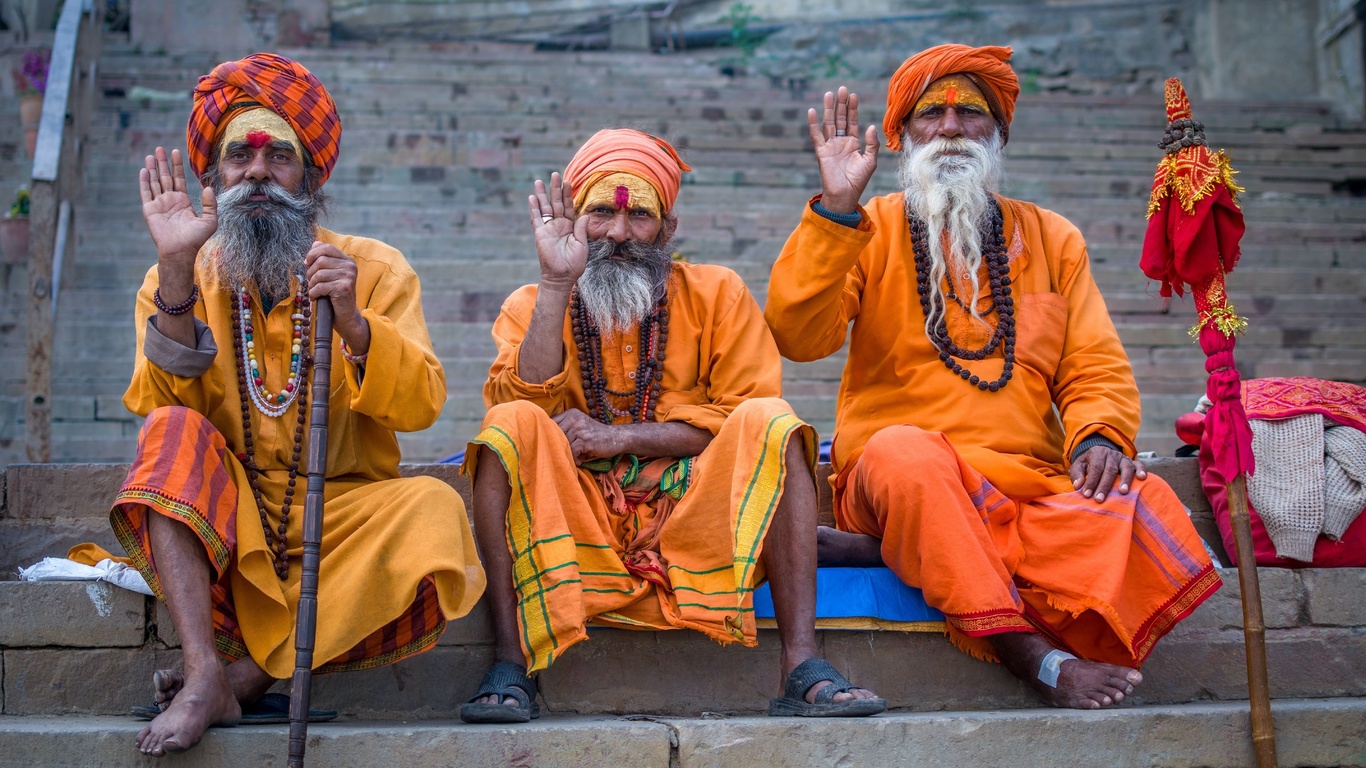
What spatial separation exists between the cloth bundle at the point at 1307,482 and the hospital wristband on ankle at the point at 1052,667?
40.1 inches

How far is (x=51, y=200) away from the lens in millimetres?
6387

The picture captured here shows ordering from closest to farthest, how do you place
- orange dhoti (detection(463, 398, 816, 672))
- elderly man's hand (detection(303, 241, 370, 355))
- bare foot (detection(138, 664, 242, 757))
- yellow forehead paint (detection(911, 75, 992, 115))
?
bare foot (detection(138, 664, 242, 757)) < elderly man's hand (detection(303, 241, 370, 355)) < orange dhoti (detection(463, 398, 816, 672)) < yellow forehead paint (detection(911, 75, 992, 115))

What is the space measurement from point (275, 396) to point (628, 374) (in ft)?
3.41

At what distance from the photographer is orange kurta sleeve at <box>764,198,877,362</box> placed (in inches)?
145

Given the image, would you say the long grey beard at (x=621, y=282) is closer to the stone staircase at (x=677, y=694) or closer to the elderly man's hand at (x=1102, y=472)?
the stone staircase at (x=677, y=694)

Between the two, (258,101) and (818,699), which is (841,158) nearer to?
(818,699)

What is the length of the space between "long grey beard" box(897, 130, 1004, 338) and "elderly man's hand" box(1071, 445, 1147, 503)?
2.01 feet

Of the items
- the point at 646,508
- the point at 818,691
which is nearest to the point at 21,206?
the point at 646,508

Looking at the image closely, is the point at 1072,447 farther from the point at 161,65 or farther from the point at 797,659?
the point at 161,65

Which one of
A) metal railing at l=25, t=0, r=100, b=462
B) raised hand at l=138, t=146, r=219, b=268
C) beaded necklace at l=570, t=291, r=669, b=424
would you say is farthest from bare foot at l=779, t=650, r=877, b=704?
metal railing at l=25, t=0, r=100, b=462

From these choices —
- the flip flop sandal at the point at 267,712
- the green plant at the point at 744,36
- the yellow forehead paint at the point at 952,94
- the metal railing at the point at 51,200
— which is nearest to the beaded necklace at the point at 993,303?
the yellow forehead paint at the point at 952,94

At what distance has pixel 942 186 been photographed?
13.5 ft

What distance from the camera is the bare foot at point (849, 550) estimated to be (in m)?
3.77

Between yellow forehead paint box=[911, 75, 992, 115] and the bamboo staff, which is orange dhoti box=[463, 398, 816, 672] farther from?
yellow forehead paint box=[911, 75, 992, 115]
